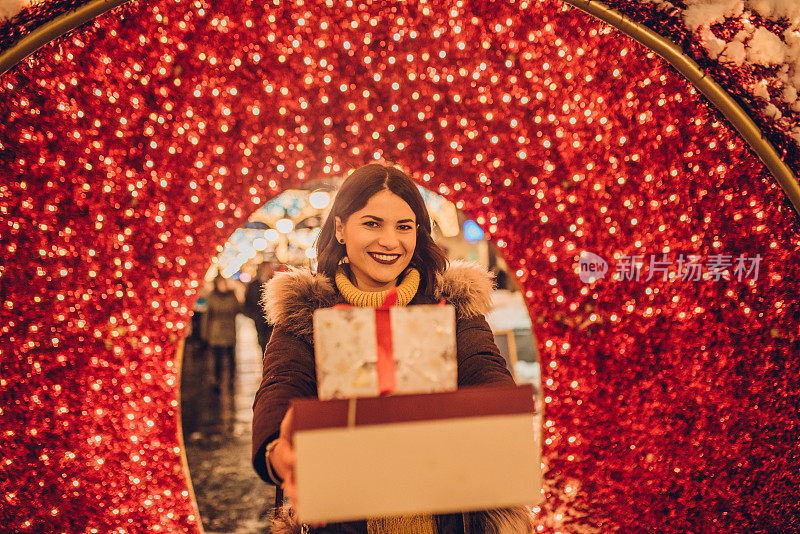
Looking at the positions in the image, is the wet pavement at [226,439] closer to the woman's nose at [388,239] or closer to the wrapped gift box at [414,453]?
the woman's nose at [388,239]

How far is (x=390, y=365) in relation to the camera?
0.87 metres

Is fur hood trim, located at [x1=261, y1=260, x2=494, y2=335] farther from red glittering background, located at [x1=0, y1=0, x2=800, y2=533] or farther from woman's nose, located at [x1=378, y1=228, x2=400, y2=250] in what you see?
red glittering background, located at [x1=0, y1=0, x2=800, y2=533]

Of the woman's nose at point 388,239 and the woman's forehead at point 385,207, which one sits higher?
the woman's forehead at point 385,207

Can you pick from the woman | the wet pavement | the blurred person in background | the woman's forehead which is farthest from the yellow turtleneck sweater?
the wet pavement

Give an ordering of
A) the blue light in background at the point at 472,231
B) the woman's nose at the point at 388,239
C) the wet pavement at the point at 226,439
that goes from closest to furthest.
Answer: the woman's nose at the point at 388,239 < the blue light in background at the point at 472,231 < the wet pavement at the point at 226,439

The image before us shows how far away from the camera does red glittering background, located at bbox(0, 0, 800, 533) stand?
1.63 metres

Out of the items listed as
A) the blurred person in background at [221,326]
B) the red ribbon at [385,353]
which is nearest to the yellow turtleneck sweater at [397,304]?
the red ribbon at [385,353]

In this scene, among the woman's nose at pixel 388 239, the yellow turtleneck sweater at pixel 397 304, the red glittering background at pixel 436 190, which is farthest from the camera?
the red glittering background at pixel 436 190

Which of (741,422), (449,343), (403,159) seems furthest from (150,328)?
(741,422)

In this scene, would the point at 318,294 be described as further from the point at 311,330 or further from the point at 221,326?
the point at 221,326

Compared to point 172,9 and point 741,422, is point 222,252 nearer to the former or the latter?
point 172,9

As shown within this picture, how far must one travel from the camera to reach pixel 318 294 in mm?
1195

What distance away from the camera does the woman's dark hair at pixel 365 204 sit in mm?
1207

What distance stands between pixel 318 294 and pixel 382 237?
0.22 m
